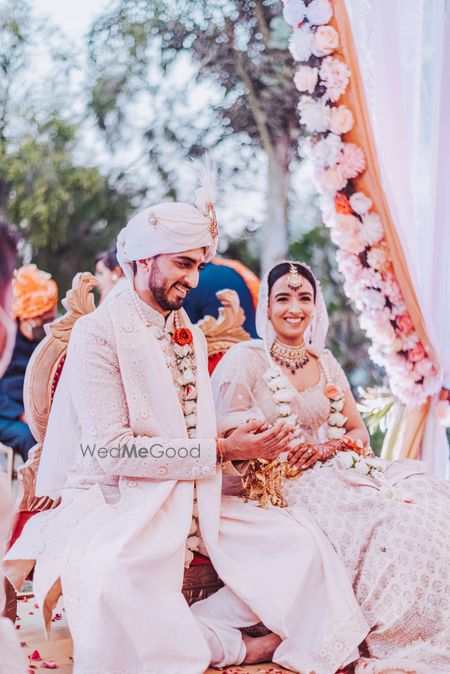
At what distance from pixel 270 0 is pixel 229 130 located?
1.27 metres

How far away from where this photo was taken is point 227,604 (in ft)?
9.45

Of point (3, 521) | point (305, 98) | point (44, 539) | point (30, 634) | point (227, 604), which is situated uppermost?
point (305, 98)

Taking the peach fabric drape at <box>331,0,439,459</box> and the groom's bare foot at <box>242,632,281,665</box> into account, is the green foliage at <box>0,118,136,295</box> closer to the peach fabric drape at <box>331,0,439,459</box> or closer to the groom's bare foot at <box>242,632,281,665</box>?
the peach fabric drape at <box>331,0,439,459</box>

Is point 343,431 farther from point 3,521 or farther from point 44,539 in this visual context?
point 3,521

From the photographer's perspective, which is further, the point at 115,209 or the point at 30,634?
the point at 115,209

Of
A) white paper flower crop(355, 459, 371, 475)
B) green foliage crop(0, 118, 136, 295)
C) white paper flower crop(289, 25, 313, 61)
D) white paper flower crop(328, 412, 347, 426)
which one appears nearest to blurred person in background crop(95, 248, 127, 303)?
white paper flower crop(289, 25, 313, 61)

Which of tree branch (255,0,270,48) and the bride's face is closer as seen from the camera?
the bride's face

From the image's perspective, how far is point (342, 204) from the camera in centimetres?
441

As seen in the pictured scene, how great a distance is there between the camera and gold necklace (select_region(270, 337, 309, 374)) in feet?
11.6

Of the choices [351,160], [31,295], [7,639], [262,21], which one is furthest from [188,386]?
[262,21]

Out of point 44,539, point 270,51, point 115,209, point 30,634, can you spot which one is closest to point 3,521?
point 44,539

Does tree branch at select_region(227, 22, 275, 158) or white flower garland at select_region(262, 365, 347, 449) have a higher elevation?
tree branch at select_region(227, 22, 275, 158)

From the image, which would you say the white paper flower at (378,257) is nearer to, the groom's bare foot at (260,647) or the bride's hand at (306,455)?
the bride's hand at (306,455)

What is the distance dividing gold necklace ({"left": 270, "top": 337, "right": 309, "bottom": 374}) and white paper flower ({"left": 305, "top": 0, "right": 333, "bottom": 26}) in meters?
1.66
